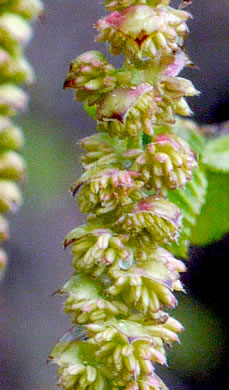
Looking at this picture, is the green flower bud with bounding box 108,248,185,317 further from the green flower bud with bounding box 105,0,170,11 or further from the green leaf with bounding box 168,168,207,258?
the green leaf with bounding box 168,168,207,258

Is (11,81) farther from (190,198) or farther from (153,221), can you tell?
(190,198)

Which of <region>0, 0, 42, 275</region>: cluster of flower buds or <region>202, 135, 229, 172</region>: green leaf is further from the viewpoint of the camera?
<region>202, 135, 229, 172</region>: green leaf

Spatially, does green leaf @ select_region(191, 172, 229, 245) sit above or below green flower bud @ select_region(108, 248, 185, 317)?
below

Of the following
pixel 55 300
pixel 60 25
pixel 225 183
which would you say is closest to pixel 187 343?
pixel 55 300

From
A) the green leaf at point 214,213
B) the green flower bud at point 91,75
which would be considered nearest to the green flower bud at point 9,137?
the green flower bud at point 91,75

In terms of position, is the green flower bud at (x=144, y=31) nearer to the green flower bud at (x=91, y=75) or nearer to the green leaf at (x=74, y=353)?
the green flower bud at (x=91, y=75)

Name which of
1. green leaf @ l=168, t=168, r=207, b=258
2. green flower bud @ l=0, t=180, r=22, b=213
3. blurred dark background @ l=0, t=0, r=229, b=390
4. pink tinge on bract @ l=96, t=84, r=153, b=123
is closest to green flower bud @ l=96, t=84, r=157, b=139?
pink tinge on bract @ l=96, t=84, r=153, b=123

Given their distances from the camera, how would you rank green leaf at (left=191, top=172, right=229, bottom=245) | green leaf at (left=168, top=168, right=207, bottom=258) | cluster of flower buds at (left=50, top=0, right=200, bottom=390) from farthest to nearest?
green leaf at (left=191, top=172, right=229, bottom=245) < green leaf at (left=168, top=168, right=207, bottom=258) < cluster of flower buds at (left=50, top=0, right=200, bottom=390)
